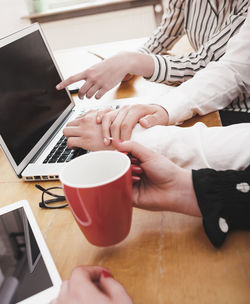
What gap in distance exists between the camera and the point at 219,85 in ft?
2.49

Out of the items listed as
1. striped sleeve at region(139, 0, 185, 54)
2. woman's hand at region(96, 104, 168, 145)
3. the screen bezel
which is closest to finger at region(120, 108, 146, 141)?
woman's hand at region(96, 104, 168, 145)

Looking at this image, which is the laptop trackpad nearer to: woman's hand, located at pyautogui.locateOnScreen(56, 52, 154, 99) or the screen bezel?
the screen bezel

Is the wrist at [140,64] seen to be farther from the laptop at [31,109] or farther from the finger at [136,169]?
the finger at [136,169]

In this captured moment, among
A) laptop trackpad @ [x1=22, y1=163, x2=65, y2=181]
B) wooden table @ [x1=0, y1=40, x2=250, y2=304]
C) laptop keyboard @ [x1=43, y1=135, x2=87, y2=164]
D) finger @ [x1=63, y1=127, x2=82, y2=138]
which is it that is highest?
finger @ [x1=63, y1=127, x2=82, y2=138]

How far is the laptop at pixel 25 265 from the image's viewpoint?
0.34m

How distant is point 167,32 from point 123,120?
32.0 inches

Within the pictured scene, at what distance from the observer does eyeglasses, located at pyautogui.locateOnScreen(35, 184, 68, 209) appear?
1.69 ft

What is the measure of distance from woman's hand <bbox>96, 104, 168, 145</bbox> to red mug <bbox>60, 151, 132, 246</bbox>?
145mm

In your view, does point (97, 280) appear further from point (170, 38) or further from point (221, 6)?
point (170, 38)

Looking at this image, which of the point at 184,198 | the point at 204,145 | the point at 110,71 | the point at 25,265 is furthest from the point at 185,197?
the point at 110,71

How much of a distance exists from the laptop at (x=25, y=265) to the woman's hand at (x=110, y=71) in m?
0.42

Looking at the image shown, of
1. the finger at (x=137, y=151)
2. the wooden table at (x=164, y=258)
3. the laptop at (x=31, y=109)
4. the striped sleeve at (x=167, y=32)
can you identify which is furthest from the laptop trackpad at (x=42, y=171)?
the striped sleeve at (x=167, y=32)

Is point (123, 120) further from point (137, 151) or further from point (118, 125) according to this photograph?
point (137, 151)

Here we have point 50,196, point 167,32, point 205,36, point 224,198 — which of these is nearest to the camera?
point 224,198
